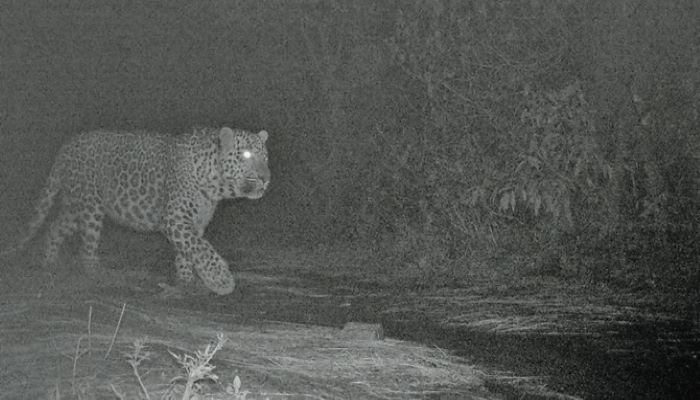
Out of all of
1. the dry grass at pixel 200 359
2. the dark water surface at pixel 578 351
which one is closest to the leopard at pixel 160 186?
the dark water surface at pixel 578 351

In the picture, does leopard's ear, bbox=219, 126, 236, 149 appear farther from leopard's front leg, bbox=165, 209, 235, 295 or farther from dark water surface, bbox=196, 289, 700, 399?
dark water surface, bbox=196, 289, 700, 399

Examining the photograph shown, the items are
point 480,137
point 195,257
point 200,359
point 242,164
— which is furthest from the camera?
point 480,137

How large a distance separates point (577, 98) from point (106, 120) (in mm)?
9776

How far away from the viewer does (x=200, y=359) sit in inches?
141

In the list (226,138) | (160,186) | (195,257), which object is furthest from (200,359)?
(160,186)

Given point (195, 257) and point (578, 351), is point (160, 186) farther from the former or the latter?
point (578, 351)

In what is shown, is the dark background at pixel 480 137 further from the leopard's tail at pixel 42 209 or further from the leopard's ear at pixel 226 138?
the leopard's ear at pixel 226 138

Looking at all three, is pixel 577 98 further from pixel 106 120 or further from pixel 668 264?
pixel 106 120

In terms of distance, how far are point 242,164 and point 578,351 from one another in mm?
3644

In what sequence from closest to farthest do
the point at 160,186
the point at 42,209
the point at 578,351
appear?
the point at 578,351, the point at 160,186, the point at 42,209

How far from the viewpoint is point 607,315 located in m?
6.75

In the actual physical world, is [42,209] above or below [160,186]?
below

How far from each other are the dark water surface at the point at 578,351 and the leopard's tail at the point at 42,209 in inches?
111

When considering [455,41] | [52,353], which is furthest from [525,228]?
[52,353]
